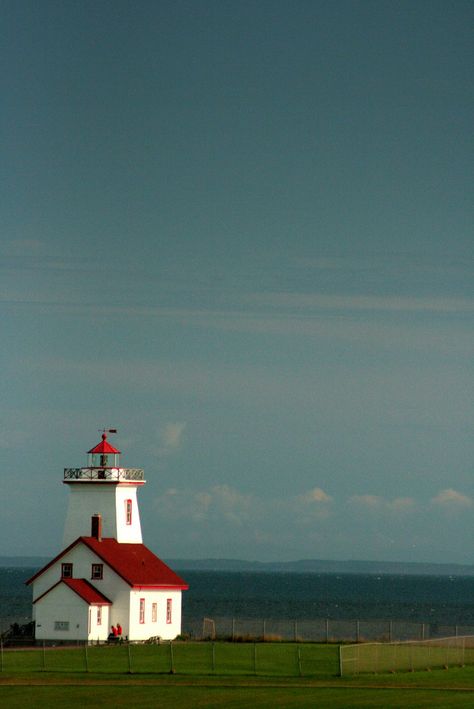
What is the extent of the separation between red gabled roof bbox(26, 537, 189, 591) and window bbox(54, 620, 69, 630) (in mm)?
2794

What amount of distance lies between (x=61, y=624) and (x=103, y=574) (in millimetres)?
3466

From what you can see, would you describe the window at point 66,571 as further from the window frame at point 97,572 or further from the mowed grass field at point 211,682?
the mowed grass field at point 211,682

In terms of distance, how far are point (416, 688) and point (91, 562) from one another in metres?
28.1

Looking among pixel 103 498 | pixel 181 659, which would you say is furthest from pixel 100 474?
pixel 181 659

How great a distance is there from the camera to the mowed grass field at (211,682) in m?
43.6

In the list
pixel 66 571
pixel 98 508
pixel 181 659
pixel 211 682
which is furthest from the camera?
pixel 98 508

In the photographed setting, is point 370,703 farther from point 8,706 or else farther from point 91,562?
point 91,562

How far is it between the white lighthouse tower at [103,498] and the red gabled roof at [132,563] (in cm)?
84

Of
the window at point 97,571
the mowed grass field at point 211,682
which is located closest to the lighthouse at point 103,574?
the window at point 97,571

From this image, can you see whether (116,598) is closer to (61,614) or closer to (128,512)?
(61,614)

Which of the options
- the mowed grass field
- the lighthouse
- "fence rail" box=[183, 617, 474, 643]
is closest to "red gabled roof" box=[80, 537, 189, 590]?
the lighthouse

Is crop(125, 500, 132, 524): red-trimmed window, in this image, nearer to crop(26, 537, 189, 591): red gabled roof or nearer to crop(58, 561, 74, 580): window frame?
crop(26, 537, 189, 591): red gabled roof

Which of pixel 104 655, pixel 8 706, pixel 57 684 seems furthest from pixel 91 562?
pixel 8 706

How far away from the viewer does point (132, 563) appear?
7331 cm
